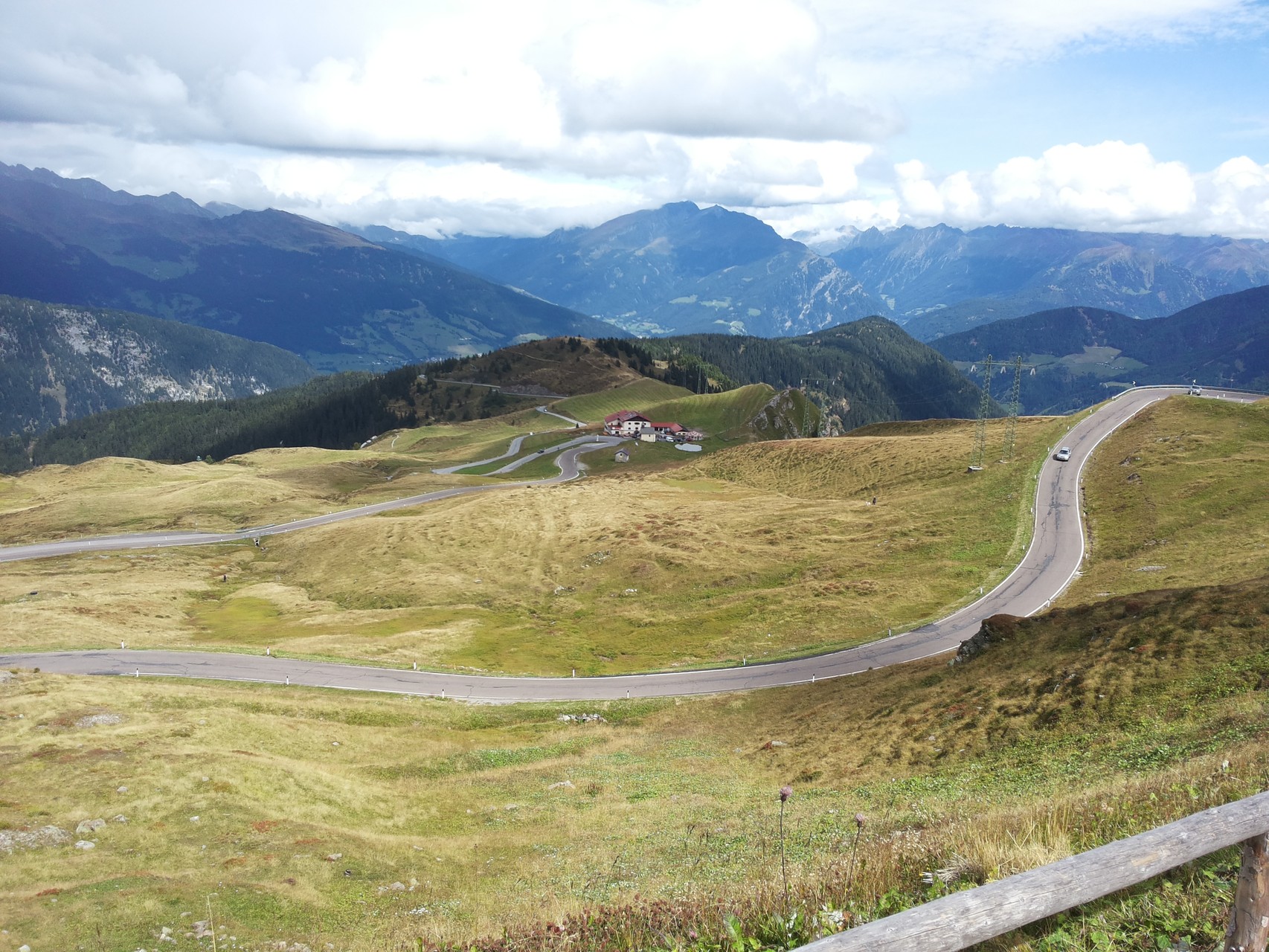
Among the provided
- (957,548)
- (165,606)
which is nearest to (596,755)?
(957,548)

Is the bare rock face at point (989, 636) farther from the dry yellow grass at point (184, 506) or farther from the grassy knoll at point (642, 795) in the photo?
the dry yellow grass at point (184, 506)

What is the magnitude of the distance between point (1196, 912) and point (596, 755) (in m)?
39.2

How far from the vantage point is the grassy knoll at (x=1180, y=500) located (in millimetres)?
64938

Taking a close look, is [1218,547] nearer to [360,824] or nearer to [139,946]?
[360,824]

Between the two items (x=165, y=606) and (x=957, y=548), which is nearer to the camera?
(x=957, y=548)

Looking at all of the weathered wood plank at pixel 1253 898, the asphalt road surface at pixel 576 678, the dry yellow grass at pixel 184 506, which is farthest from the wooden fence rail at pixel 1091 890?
the dry yellow grass at pixel 184 506

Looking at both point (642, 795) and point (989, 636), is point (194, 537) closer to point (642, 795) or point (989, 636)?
point (642, 795)

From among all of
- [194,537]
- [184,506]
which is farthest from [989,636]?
[184,506]

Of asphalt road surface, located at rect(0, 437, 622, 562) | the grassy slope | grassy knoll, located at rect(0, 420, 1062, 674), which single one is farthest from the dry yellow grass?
the grassy slope

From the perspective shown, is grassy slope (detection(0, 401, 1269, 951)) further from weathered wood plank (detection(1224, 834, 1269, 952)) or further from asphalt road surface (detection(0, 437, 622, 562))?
asphalt road surface (detection(0, 437, 622, 562))

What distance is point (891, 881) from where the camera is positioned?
1010 centimetres

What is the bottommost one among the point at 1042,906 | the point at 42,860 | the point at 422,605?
the point at 422,605

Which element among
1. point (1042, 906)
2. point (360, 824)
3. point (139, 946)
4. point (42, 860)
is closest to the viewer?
point (1042, 906)

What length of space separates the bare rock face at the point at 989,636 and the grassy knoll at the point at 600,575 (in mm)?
18525
